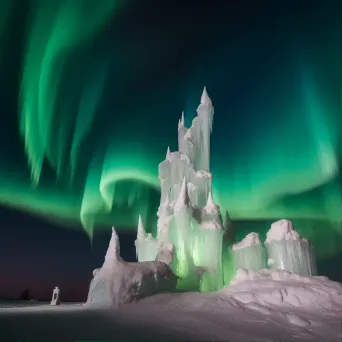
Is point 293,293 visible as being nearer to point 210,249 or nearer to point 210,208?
point 210,249

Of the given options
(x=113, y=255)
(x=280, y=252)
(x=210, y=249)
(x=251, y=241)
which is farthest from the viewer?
(x=251, y=241)

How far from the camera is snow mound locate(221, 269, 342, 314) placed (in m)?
25.4

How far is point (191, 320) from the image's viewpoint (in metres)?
20.6

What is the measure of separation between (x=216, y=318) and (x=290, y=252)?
853 inches

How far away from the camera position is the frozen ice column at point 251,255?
41219 mm

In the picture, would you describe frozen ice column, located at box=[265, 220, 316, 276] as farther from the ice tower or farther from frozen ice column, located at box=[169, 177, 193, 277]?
frozen ice column, located at box=[169, 177, 193, 277]

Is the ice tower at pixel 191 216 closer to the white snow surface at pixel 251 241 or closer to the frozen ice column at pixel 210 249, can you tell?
the frozen ice column at pixel 210 249

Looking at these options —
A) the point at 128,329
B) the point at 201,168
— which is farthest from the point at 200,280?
the point at 128,329

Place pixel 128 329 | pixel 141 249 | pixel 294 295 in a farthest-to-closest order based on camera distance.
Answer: pixel 141 249
pixel 294 295
pixel 128 329

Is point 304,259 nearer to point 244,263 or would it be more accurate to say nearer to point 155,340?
point 244,263

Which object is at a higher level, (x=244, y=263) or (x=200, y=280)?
(x=244, y=263)

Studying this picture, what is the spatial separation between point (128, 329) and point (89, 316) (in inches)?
179

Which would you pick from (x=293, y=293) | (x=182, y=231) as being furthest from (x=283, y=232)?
(x=293, y=293)

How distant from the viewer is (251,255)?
41.6m
